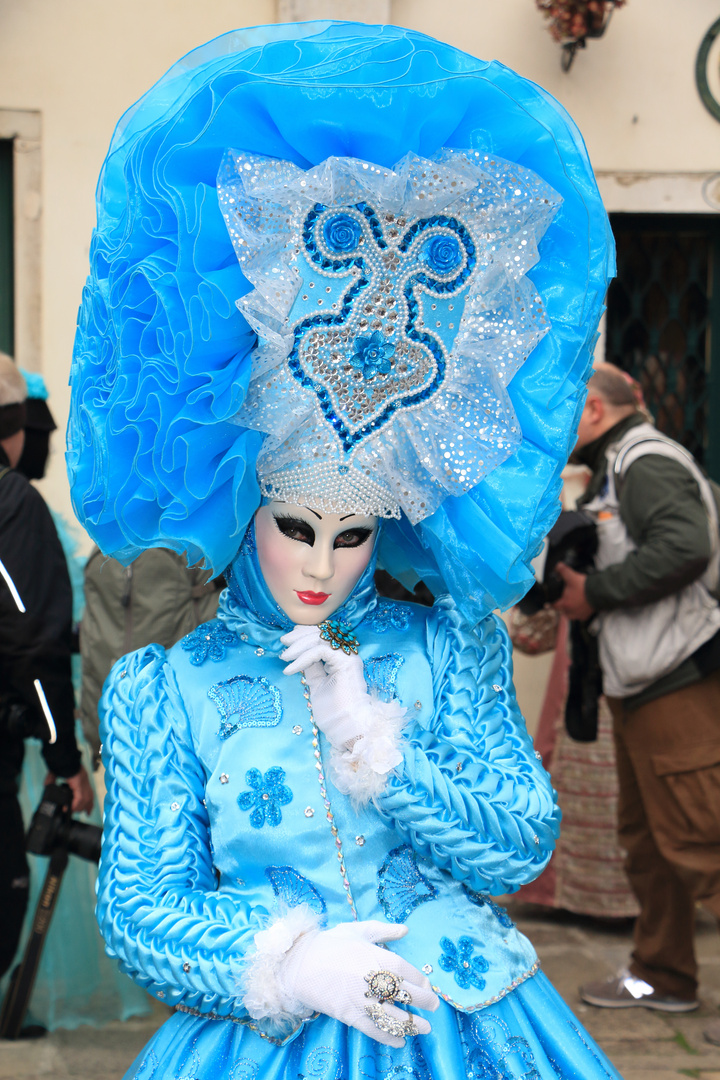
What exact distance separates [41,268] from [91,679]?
1910mm

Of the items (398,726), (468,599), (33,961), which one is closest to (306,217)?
(468,599)

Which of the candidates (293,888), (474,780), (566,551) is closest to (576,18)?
(566,551)

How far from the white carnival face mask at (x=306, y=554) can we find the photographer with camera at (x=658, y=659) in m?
1.80

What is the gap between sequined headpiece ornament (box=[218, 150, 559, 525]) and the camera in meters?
1.48

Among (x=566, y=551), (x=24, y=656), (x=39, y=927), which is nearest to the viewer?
(x=24, y=656)

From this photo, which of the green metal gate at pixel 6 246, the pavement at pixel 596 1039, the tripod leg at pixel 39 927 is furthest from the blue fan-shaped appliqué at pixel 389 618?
the green metal gate at pixel 6 246

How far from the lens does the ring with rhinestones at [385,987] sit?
4.51 feet

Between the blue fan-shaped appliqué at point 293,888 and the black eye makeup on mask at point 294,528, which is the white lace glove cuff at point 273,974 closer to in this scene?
the blue fan-shaped appliqué at point 293,888

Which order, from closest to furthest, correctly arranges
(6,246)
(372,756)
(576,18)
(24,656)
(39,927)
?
(372,756) → (24,656) → (39,927) → (576,18) → (6,246)

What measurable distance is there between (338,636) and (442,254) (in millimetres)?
541

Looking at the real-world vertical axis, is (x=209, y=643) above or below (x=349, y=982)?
above

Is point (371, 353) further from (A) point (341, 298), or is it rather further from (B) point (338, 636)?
(B) point (338, 636)

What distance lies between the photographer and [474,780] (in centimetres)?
154

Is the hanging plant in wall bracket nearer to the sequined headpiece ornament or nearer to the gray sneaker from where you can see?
the sequined headpiece ornament
